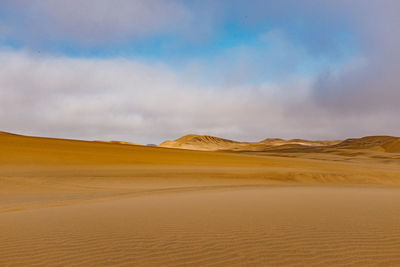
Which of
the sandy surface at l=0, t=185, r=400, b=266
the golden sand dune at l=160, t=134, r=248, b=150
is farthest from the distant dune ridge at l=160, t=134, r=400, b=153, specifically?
the sandy surface at l=0, t=185, r=400, b=266

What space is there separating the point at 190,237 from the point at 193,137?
14724 cm

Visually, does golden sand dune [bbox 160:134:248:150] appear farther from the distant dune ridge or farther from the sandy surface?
the sandy surface

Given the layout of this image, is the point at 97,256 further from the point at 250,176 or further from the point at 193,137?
the point at 193,137

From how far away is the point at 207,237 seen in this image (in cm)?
450

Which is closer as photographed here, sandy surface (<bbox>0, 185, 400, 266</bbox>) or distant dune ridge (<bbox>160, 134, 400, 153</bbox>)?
sandy surface (<bbox>0, 185, 400, 266</bbox>)

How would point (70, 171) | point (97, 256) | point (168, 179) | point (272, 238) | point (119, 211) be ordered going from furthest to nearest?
point (70, 171)
point (168, 179)
point (119, 211)
point (272, 238)
point (97, 256)

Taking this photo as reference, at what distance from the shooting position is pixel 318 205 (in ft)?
24.4

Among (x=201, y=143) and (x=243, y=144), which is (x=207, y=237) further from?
(x=201, y=143)

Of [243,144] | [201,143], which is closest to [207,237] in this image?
[243,144]

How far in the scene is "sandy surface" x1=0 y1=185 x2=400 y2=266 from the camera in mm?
3629

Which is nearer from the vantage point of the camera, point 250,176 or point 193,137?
point 250,176

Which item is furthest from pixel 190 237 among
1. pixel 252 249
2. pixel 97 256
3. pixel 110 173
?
pixel 110 173

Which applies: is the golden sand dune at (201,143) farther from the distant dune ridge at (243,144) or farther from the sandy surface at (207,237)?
the sandy surface at (207,237)

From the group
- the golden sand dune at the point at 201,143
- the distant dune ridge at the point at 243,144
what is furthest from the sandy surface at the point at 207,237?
the golden sand dune at the point at 201,143
